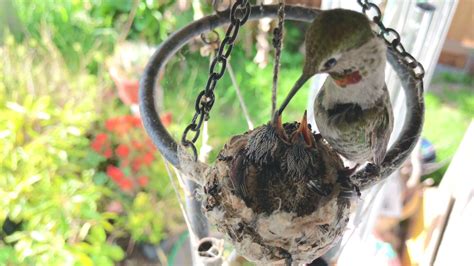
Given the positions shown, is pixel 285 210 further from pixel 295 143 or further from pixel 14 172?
pixel 14 172

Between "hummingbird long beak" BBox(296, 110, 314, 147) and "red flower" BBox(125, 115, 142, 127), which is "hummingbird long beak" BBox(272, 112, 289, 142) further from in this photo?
"red flower" BBox(125, 115, 142, 127)

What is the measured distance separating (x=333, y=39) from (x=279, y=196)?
0.53 ft

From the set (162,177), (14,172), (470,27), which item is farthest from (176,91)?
(470,27)

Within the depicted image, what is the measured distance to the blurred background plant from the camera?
1336mm

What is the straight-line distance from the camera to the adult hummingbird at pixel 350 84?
1.42ft

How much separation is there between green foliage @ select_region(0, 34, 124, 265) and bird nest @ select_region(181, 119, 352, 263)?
2.92 feet

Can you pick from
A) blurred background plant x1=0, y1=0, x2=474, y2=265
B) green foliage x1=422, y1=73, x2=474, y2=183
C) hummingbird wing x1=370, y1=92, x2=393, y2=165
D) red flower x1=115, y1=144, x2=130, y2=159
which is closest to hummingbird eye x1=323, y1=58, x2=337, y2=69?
hummingbird wing x1=370, y1=92, x2=393, y2=165

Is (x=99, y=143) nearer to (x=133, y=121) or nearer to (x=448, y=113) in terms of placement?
(x=133, y=121)

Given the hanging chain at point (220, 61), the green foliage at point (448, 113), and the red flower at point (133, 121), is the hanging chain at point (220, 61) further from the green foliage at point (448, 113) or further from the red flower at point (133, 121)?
the green foliage at point (448, 113)

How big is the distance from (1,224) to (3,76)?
46cm

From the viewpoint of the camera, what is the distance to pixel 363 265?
128 centimetres

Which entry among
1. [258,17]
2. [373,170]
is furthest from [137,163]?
[373,170]

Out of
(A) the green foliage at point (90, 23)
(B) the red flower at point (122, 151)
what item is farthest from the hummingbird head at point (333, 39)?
(A) the green foliage at point (90, 23)

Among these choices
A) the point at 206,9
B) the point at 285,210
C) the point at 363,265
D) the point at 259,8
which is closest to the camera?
the point at 285,210
